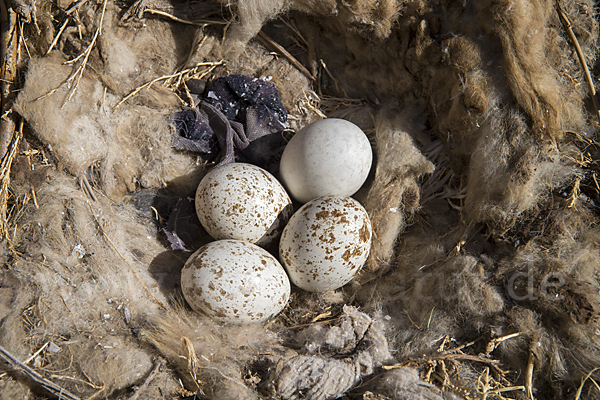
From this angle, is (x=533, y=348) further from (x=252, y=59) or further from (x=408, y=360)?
(x=252, y=59)

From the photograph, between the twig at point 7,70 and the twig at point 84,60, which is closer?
the twig at point 7,70

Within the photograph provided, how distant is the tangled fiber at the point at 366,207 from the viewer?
150 cm

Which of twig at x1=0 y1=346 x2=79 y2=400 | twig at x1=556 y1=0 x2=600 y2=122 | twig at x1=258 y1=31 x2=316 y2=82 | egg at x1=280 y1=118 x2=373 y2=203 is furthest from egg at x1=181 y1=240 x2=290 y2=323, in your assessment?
twig at x1=556 y1=0 x2=600 y2=122

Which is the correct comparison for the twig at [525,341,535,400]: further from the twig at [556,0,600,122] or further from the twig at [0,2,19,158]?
the twig at [0,2,19,158]

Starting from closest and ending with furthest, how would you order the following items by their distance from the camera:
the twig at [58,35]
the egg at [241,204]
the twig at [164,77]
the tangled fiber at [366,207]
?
the tangled fiber at [366,207] → the egg at [241,204] → the twig at [58,35] → the twig at [164,77]

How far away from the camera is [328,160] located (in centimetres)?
177

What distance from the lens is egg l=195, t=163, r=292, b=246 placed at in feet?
5.66

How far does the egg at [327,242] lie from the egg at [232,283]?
13 centimetres

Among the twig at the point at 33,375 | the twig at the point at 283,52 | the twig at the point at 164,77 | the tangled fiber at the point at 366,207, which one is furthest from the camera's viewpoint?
the twig at the point at 283,52

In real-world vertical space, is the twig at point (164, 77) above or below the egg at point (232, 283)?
above

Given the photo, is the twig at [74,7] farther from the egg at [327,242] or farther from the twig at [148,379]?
the twig at [148,379]

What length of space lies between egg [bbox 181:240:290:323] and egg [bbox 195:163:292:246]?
0.10 metres

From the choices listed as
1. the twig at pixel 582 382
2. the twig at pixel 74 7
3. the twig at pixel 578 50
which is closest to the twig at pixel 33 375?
the twig at pixel 74 7

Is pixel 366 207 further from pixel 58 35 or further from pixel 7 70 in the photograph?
pixel 7 70
